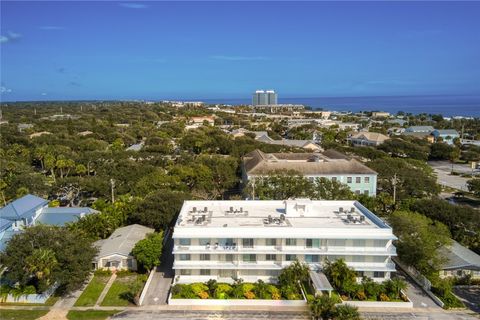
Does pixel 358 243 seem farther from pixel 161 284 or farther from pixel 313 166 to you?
pixel 313 166

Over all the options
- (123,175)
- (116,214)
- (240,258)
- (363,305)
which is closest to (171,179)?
(123,175)

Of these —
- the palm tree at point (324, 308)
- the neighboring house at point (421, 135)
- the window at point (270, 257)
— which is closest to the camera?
the palm tree at point (324, 308)

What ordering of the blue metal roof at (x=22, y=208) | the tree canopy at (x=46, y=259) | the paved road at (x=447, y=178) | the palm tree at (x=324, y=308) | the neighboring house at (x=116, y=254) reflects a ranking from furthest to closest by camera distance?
the paved road at (x=447, y=178) < the blue metal roof at (x=22, y=208) < the neighboring house at (x=116, y=254) < the tree canopy at (x=46, y=259) < the palm tree at (x=324, y=308)

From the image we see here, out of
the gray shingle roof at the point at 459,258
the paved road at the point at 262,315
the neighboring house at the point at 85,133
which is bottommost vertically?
the paved road at the point at 262,315

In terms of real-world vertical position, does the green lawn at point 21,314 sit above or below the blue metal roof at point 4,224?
below

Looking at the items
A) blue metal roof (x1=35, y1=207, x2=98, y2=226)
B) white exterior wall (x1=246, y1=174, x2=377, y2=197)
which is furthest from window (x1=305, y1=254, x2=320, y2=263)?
blue metal roof (x1=35, y1=207, x2=98, y2=226)

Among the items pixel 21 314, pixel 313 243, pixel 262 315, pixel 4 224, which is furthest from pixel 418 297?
pixel 4 224

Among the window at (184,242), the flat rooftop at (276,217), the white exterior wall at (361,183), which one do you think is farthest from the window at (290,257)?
the white exterior wall at (361,183)

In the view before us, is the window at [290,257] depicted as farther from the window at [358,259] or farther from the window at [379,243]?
the window at [379,243]
